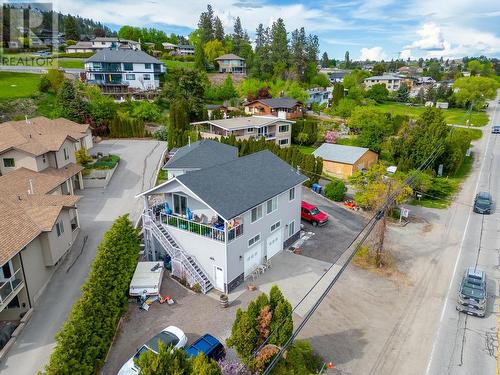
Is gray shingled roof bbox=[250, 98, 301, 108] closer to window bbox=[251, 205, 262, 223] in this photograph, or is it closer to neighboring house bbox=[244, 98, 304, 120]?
neighboring house bbox=[244, 98, 304, 120]

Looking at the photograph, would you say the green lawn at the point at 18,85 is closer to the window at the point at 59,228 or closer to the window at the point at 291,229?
the window at the point at 59,228

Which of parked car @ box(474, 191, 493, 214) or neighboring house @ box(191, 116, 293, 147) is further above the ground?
neighboring house @ box(191, 116, 293, 147)

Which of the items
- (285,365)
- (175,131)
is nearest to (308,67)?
(175,131)

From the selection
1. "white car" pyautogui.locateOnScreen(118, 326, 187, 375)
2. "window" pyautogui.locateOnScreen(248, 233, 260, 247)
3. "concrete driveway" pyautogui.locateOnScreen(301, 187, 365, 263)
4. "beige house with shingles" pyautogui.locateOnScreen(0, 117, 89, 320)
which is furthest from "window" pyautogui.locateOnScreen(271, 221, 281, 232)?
"beige house with shingles" pyautogui.locateOnScreen(0, 117, 89, 320)

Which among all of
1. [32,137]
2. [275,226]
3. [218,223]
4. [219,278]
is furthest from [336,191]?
[32,137]

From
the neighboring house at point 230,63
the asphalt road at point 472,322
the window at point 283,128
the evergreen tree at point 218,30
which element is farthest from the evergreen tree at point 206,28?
the asphalt road at point 472,322

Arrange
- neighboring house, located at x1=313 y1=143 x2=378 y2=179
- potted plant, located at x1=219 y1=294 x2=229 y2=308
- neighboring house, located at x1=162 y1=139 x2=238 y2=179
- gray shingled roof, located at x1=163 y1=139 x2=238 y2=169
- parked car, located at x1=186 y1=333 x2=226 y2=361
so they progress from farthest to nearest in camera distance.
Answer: neighboring house, located at x1=313 y1=143 x2=378 y2=179
gray shingled roof, located at x1=163 y1=139 x2=238 y2=169
neighboring house, located at x1=162 y1=139 x2=238 y2=179
potted plant, located at x1=219 y1=294 x2=229 y2=308
parked car, located at x1=186 y1=333 x2=226 y2=361

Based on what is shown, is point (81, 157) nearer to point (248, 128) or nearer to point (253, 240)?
point (248, 128)
